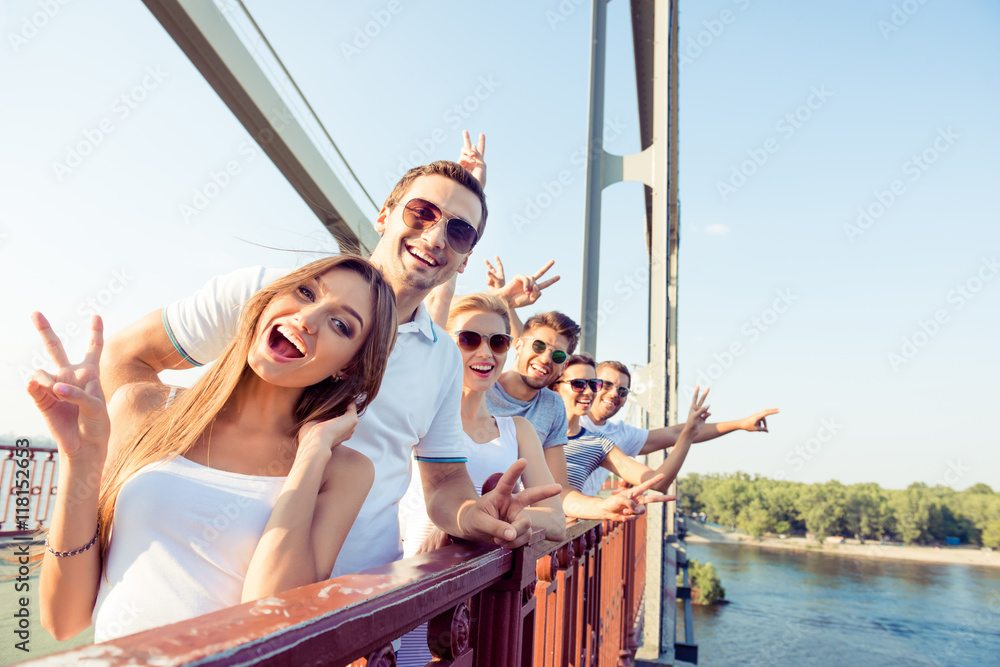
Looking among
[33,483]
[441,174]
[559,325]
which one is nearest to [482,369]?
[441,174]

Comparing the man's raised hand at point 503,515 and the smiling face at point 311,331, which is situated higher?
the smiling face at point 311,331

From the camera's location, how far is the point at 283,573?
1022 mm

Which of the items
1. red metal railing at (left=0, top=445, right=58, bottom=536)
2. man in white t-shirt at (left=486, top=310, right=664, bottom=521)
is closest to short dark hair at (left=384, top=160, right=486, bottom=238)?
man in white t-shirt at (left=486, top=310, right=664, bottom=521)

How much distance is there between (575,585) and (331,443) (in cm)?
143

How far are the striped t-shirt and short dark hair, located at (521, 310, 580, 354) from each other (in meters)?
0.77

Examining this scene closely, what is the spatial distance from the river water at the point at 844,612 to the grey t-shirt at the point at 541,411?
35.4m

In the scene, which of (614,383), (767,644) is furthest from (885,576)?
(614,383)

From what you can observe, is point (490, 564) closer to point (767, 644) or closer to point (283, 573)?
point (283, 573)

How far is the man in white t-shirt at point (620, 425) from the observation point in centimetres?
451

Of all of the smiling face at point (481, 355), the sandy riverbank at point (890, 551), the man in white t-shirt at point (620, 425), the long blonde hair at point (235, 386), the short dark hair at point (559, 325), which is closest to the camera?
the long blonde hair at point (235, 386)

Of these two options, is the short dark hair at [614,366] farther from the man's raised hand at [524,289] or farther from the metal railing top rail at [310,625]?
the metal railing top rail at [310,625]

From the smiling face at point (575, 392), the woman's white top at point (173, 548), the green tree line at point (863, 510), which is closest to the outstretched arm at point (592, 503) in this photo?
the smiling face at point (575, 392)

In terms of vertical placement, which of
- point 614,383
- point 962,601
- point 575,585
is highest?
point 614,383

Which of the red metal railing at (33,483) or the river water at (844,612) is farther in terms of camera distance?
the river water at (844,612)
